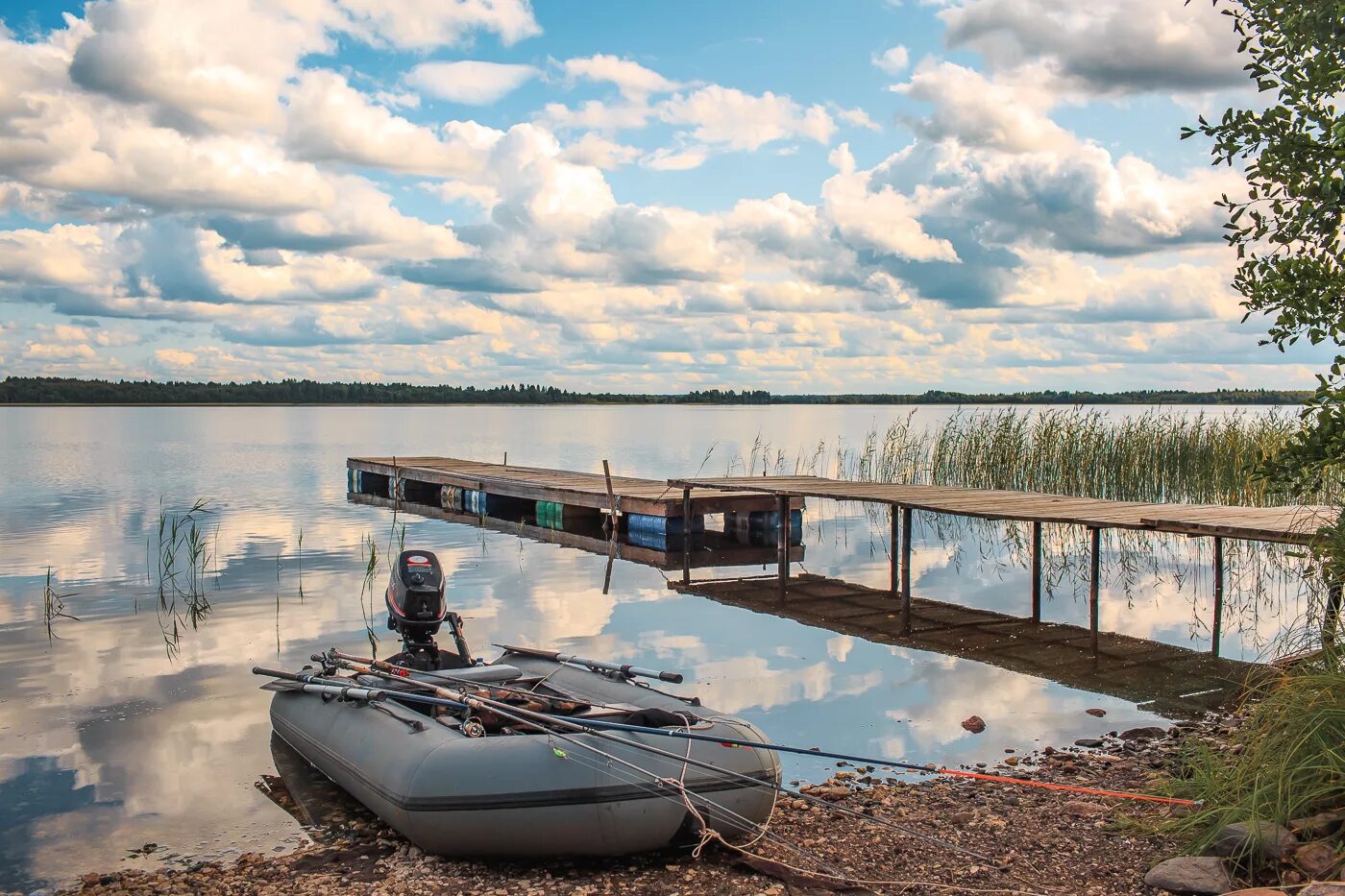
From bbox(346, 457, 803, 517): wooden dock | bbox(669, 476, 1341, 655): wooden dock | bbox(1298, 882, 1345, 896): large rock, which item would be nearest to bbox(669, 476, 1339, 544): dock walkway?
bbox(669, 476, 1341, 655): wooden dock

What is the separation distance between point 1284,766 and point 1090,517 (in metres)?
5.44

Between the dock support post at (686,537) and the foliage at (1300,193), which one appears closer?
the foliage at (1300,193)

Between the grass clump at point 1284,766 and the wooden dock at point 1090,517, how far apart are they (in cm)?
173

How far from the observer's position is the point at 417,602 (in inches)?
277

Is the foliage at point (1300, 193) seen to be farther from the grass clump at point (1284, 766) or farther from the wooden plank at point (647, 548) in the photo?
the wooden plank at point (647, 548)

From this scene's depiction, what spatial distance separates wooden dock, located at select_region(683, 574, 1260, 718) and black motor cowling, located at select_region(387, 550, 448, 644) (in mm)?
4500

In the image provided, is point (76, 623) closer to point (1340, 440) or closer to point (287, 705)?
point (287, 705)

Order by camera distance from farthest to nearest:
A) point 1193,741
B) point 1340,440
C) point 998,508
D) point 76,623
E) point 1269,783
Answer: point 76,623
point 998,508
point 1193,741
point 1340,440
point 1269,783

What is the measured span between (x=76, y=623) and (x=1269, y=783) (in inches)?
420

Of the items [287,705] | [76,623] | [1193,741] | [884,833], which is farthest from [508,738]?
[76,623]

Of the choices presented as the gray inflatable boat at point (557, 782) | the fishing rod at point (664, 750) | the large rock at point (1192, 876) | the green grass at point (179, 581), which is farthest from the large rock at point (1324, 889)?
the green grass at point (179, 581)

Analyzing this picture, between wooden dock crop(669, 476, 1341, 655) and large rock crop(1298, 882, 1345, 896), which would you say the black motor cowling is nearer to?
wooden dock crop(669, 476, 1341, 655)

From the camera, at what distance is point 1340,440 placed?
528 cm

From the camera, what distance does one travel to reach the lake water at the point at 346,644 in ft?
20.6
